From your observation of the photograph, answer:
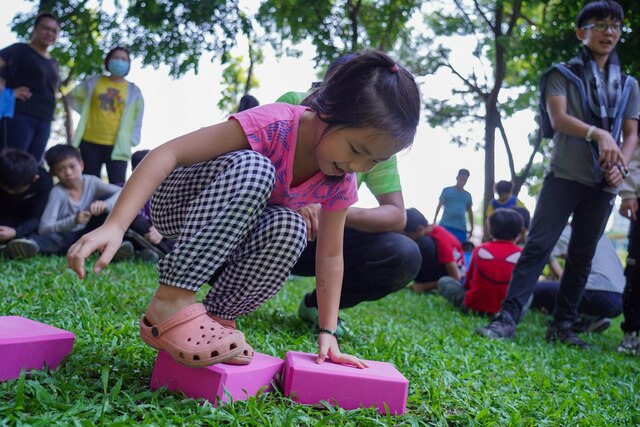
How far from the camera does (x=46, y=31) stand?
4.41m

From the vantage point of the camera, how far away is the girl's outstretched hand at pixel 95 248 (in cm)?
117

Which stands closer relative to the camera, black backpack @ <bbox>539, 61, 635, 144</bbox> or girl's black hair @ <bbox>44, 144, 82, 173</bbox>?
black backpack @ <bbox>539, 61, 635, 144</bbox>

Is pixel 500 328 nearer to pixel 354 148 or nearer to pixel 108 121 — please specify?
pixel 354 148

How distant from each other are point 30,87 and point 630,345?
438 centimetres

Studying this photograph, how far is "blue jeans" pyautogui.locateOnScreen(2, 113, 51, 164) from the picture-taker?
441 centimetres

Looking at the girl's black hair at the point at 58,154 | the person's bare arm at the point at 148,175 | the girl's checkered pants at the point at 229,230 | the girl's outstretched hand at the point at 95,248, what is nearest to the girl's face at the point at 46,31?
the girl's black hair at the point at 58,154

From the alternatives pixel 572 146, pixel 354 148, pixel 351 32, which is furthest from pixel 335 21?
pixel 354 148

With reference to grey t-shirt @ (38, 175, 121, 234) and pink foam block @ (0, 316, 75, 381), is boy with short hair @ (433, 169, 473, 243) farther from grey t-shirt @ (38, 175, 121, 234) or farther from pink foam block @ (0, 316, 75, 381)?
pink foam block @ (0, 316, 75, 381)

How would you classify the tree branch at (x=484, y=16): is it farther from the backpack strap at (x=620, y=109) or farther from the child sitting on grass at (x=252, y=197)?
the child sitting on grass at (x=252, y=197)

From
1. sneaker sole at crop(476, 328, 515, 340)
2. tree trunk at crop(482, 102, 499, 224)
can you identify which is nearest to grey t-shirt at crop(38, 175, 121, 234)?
sneaker sole at crop(476, 328, 515, 340)

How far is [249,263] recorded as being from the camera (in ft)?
5.20

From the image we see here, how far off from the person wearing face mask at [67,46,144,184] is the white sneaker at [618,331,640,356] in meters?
3.80

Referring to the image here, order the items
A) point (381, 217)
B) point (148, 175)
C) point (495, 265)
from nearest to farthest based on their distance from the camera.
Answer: point (148, 175)
point (381, 217)
point (495, 265)

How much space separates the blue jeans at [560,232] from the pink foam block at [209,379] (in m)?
2.18
